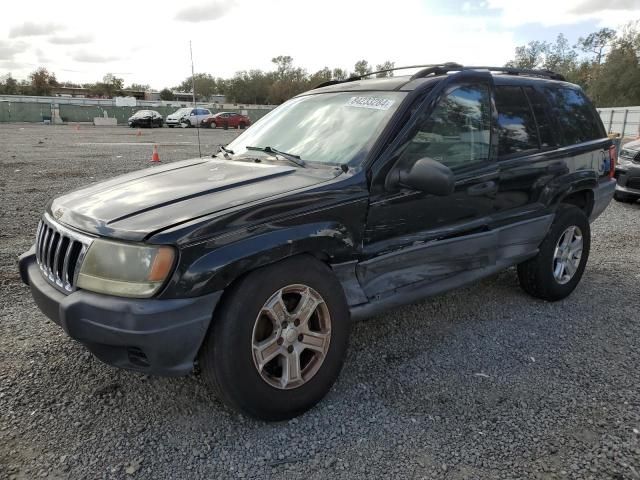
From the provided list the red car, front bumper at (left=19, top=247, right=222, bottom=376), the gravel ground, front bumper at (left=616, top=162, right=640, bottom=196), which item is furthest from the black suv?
the red car

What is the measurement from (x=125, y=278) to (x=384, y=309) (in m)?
1.50

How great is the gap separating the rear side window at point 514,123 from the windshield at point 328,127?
986 millimetres

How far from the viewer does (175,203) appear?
8.27ft

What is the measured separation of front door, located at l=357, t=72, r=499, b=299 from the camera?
294 cm

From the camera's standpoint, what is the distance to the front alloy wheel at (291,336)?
2479 mm

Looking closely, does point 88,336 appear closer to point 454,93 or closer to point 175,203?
point 175,203

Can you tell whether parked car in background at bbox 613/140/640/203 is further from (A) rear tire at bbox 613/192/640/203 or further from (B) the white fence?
(B) the white fence

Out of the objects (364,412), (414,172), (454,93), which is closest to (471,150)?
(454,93)

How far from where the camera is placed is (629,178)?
8.50m

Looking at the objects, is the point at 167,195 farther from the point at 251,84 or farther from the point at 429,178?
the point at 251,84

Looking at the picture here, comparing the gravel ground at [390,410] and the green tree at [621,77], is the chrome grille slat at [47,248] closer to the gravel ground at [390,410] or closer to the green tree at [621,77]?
the gravel ground at [390,410]

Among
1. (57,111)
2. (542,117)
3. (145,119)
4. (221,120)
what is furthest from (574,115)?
(57,111)

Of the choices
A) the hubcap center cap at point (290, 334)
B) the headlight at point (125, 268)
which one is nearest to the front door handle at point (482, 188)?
the hubcap center cap at point (290, 334)

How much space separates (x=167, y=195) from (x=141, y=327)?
796 mm
